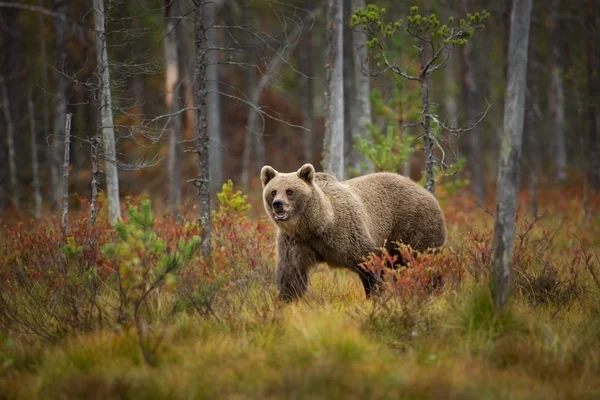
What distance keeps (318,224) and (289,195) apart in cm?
50

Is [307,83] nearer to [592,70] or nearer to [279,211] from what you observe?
[592,70]

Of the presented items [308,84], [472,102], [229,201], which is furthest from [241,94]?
[308,84]

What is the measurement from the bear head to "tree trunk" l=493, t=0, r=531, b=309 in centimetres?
215

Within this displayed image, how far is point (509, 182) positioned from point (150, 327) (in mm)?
3594

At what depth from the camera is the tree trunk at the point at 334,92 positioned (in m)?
9.68

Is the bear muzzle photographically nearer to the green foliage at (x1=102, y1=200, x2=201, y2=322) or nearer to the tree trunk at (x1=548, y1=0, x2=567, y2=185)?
the green foliage at (x1=102, y1=200, x2=201, y2=322)

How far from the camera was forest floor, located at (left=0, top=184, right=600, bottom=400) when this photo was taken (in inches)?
162

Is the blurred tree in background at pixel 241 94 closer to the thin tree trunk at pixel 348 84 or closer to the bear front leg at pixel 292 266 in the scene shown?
the thin tree trunk at pixel 348 84

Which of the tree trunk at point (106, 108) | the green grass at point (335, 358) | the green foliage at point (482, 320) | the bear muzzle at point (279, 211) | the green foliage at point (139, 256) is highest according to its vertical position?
the tree trunk at point (106, 108)

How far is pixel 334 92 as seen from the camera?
388 inches

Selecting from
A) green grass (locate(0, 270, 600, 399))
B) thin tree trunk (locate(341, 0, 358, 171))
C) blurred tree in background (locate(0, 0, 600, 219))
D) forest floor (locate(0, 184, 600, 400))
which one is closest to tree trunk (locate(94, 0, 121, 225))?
blurred tree in background (locate(0, 0, 600, 219))

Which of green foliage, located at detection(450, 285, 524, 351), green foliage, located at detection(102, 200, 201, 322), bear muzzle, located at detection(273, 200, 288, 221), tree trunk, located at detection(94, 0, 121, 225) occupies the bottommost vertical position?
green foliage, located at detection(450, 285, 524, 351)

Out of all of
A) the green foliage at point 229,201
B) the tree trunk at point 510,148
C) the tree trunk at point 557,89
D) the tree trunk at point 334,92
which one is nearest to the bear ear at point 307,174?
the green foliage at point 229,201

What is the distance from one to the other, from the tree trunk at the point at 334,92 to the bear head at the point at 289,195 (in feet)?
10.1
